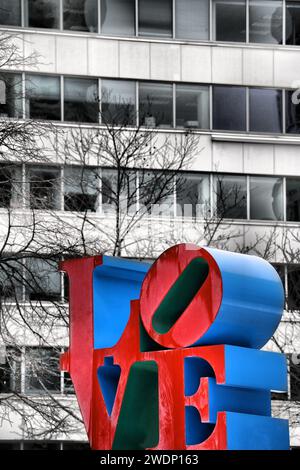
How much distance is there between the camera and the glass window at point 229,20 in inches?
1907

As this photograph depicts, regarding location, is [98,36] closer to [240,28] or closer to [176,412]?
[240,28]

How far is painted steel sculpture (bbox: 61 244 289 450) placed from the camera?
18328 millimetres

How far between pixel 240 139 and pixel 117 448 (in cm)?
2912

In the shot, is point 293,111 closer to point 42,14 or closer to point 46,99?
point 46,99

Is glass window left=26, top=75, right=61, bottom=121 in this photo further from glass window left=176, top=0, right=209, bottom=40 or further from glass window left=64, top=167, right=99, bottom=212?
glass window left=176, top=0, right=209, bottom=40

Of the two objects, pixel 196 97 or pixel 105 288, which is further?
pixel 196 97

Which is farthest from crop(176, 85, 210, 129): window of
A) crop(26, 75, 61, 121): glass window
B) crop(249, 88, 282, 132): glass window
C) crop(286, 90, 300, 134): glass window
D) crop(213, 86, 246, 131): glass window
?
crop(26, 75, 61, 121): glass window

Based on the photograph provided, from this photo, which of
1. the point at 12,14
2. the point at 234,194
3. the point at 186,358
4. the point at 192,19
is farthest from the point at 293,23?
the point at 186,358

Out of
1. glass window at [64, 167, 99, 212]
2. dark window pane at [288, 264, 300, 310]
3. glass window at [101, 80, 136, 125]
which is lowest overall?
dark window pane at [288, 264, 300, 310]

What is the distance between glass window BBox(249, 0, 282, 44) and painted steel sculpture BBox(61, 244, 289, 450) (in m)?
28.8
